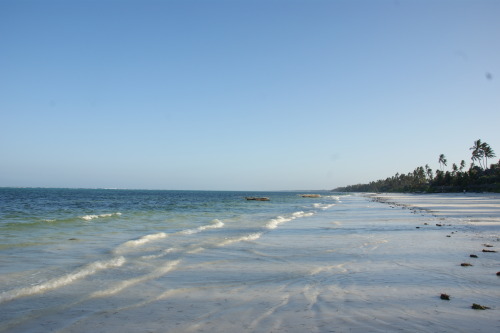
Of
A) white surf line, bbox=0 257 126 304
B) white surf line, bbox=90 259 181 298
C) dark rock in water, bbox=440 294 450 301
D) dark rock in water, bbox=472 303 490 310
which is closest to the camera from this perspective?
dark rock in water, bbox=472 303 490 310

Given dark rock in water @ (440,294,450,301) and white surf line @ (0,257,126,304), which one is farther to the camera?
white surf line @ (0,257,126,304)

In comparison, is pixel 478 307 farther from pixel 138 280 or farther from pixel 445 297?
pixel 138 280

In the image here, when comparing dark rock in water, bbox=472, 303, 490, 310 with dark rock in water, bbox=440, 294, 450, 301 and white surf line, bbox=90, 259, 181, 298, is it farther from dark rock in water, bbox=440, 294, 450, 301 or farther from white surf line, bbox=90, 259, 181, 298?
white surf line, bbox=90, 259, 181, 298

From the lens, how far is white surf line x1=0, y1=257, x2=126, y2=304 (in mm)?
7803

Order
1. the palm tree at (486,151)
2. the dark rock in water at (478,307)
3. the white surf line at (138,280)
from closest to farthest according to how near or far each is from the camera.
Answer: the dark rock in water at (478,307)
the white surf line at (138,280)
the palm tree at (486,151)

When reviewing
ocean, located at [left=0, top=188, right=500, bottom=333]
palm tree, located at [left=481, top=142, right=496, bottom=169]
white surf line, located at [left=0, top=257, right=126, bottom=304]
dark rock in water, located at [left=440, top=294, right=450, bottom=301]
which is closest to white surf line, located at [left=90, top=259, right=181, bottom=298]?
ocean, located at [left=0, top=188, right=500, bottom=333]

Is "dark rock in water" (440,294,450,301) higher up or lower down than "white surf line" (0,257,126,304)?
higher up

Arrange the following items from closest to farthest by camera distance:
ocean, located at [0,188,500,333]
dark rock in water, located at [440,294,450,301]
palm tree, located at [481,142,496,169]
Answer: ocean, located at [0,188,500,333]
dark rock in water, located at [440,294,450,301]
palm tree, located at [481,142,496,169]

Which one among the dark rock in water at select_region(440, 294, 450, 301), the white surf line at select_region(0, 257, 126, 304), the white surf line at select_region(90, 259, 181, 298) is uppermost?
the dark rock in water at select_region(440, 294, 450, 301)

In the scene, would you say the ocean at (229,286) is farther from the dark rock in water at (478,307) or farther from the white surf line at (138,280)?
the dark rock in water at (478,307)

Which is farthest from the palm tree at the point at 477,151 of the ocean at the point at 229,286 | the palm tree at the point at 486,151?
the ocean at the point at 229,286

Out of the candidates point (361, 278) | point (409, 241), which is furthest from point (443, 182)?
point (361, 278)

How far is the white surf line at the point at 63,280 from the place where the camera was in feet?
25.6

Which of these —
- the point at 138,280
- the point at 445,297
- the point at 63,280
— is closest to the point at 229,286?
the point at 138,280
